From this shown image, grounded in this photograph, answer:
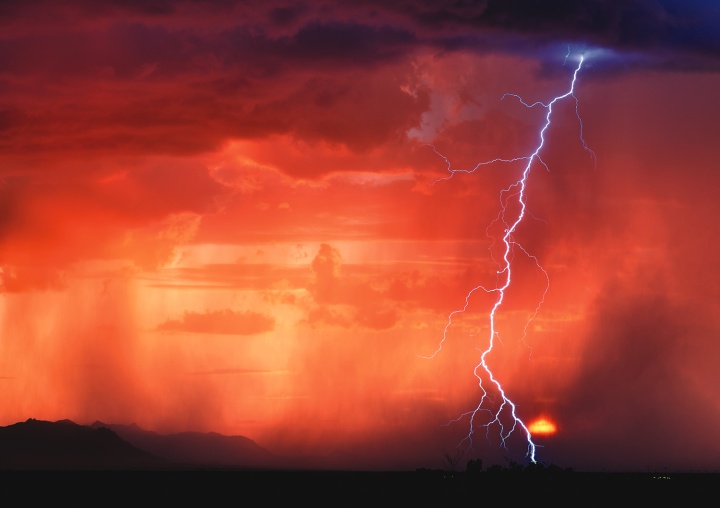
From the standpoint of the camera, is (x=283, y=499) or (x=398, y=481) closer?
(x=283, y=499)

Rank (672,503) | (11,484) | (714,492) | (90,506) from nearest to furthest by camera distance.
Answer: (90,506), (672,503), (714,492), (11,484)

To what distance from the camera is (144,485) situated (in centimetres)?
6081

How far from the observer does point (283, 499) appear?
159 ft

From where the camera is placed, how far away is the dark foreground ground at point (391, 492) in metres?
46.2

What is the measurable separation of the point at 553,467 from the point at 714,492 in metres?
8.37

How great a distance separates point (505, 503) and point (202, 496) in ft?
48.5

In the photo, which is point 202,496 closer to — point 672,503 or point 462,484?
point 462,484

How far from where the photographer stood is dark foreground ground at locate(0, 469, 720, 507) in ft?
152

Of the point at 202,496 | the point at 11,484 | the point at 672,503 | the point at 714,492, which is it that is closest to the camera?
the point at 672,503

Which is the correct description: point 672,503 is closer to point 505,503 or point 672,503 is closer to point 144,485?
point 505,503

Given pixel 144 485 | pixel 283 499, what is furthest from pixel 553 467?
pixel 144 485

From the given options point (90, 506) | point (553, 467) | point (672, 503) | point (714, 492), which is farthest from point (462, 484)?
point (90, 506)

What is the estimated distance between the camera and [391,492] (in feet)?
169

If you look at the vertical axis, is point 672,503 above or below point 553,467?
below
